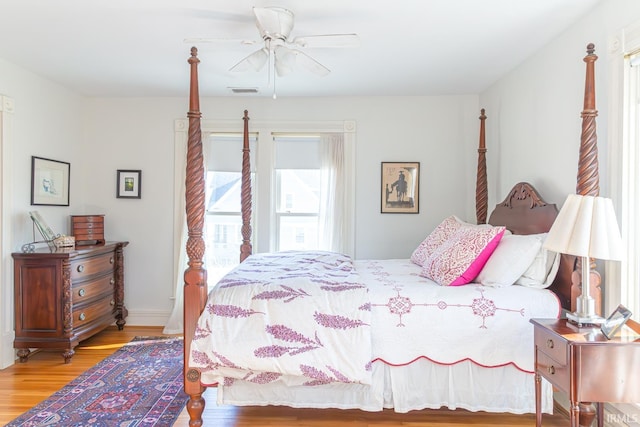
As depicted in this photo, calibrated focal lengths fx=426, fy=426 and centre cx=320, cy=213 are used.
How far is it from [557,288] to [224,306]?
2015mm

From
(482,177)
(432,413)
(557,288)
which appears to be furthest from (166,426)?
(482,177)

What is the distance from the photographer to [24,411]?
2750 mm

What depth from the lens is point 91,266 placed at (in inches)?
156

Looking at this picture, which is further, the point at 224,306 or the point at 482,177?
the point at 482,177

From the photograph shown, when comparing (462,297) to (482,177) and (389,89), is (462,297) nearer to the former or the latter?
(482,177)

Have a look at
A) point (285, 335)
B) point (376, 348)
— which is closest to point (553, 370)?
point (376, 348)

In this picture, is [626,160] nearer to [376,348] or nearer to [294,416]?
[376,348]

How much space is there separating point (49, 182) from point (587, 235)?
14.4 feet

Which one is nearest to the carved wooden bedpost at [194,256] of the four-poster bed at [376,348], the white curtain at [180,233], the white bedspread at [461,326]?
the four-poster bed at [376,348]

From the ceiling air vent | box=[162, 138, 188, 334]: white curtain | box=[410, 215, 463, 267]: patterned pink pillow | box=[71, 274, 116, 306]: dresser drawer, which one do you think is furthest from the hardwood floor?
the ceiling air vent

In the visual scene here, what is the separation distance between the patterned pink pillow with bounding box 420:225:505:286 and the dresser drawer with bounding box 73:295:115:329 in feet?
10.0

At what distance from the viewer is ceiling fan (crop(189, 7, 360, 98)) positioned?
2381mm

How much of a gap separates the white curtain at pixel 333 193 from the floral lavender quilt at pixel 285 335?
212 cm

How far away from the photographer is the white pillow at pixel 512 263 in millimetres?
2543
